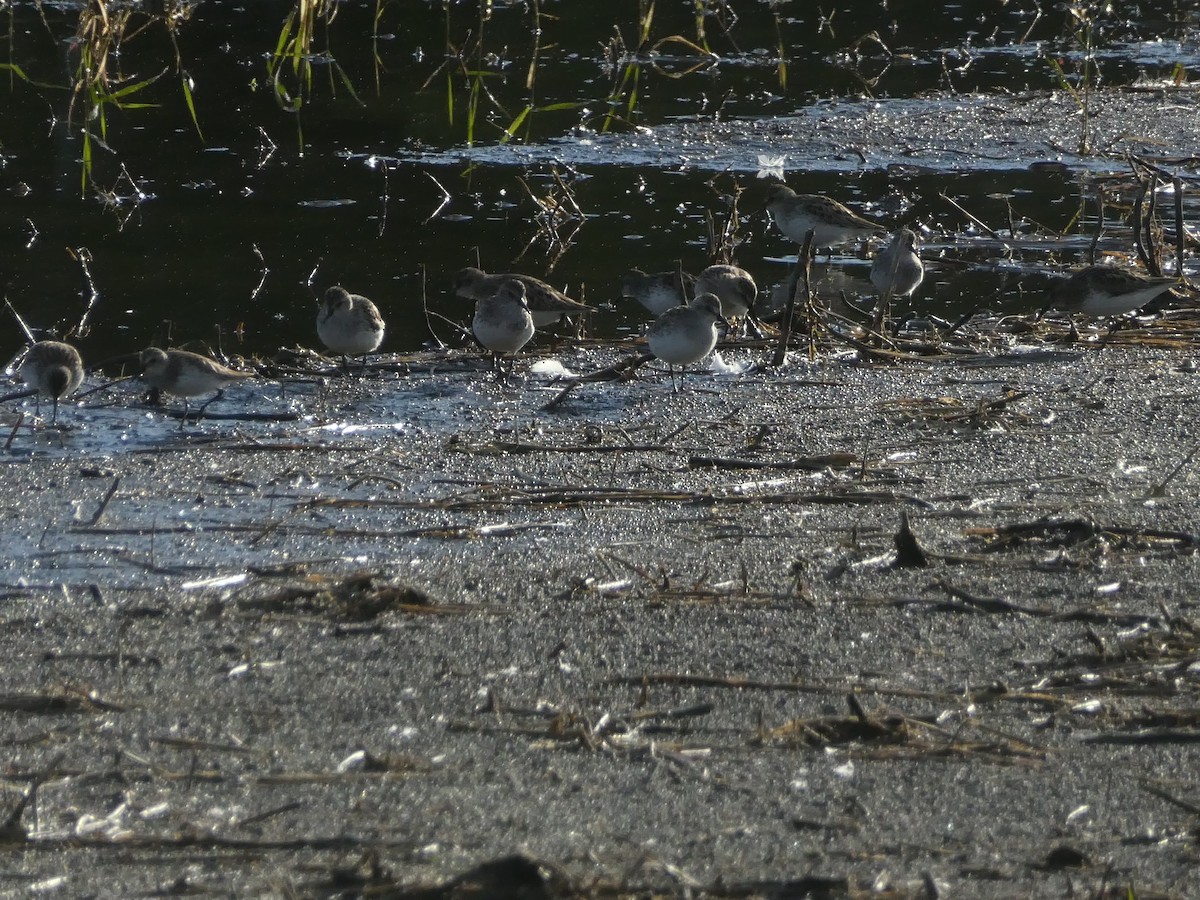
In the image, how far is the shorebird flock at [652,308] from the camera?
8.23 m

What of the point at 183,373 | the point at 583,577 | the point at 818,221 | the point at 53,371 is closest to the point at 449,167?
the point at 818,221

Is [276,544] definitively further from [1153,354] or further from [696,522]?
[1153,354]

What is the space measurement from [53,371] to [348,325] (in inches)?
70.4

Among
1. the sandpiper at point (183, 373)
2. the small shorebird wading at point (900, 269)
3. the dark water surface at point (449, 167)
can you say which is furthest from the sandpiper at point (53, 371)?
the small shorebird wading at point (900, 269)

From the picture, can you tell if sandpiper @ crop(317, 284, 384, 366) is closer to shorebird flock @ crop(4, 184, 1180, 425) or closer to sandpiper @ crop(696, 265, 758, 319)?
shorebird flock @ crop(4, 184, 1180, 425)

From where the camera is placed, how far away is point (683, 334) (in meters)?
8.71

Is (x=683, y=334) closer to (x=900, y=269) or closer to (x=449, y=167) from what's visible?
(x=900, y=269)

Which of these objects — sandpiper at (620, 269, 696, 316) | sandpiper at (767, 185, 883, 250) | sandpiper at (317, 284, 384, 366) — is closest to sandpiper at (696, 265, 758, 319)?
sandpiper at (620, 269, 696, 316)

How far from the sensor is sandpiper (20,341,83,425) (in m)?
7.89

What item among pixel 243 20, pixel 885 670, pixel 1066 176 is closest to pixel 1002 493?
pixel 885 670

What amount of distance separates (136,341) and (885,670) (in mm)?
6834

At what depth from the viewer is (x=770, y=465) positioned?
6895 millimetres

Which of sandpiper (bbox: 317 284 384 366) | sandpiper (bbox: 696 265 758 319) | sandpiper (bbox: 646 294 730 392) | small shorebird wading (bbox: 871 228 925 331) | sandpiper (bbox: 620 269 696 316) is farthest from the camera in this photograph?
small shorebird wading (bbox: 871 228 925 331)

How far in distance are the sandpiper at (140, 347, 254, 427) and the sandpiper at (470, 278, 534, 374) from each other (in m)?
1.53
